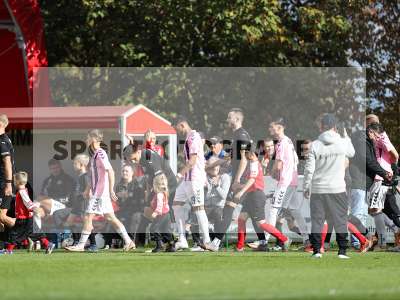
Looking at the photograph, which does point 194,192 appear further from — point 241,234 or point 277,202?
point 277,202

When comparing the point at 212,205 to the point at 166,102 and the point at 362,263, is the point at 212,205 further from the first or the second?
the point at 166,102

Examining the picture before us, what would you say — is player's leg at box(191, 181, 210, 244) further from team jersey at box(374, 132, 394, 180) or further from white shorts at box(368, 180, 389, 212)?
team jersey at box(374, 132, 394, 180)

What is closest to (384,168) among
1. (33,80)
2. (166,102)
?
(33,80)

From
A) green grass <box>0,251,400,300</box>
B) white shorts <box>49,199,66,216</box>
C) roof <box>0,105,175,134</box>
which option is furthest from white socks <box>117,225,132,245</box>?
roof <box>0,105,175,134</box>

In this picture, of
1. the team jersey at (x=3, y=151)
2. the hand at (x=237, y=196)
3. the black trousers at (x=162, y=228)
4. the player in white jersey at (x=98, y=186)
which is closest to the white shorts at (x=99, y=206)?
the player in white jersey at (x=98, y=186)

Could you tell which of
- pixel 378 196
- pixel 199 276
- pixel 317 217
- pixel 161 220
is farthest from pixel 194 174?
pixel 199 276

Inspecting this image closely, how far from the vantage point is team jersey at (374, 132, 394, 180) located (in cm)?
1819

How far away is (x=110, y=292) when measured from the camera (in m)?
10.1

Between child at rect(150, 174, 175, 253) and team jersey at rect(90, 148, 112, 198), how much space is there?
0.88 metres

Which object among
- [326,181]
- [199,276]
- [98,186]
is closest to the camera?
[199,276]

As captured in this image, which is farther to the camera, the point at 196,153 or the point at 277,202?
the point at 277,202

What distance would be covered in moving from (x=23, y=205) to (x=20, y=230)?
49 centimetres

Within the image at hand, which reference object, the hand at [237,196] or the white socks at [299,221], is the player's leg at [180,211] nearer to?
the hand at [237,196]

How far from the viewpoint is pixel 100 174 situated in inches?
704
